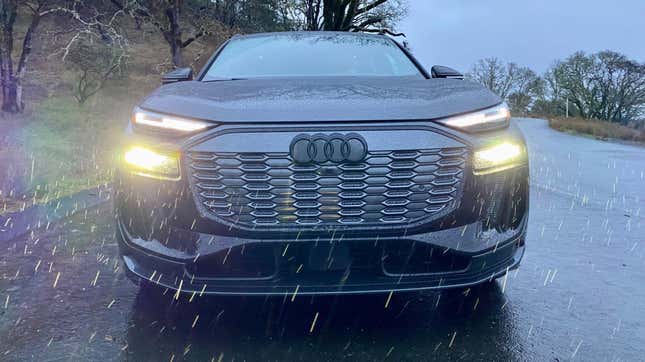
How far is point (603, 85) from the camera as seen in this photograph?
44656 millimetres

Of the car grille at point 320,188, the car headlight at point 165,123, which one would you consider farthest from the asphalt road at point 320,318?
the car headlight at point 165,123

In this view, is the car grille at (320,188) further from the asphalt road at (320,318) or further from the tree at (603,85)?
the tree at (603,85)

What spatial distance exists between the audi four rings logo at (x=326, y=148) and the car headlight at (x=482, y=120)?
40cm

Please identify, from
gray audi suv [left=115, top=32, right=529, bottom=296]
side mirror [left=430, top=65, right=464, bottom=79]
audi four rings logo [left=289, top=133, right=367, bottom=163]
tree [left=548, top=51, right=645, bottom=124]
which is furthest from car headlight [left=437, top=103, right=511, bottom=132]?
tree [left=548, top=51, right=645, bottom=124]

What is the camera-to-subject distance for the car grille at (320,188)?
2.12 m

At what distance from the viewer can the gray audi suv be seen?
2131mm

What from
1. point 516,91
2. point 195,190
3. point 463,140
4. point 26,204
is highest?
point 463,140

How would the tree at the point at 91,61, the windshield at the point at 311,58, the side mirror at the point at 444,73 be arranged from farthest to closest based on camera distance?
the tree at the point at 91,61 < the side mirror at the point at 444,73 < the windshield at the point at 311,58

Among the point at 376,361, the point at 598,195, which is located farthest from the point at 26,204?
the point at 598,195

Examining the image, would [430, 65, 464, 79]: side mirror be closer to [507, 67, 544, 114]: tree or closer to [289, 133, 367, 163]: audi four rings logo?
[289, 133, 367, 163]: audi four rings logo

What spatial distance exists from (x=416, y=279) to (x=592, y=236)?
277cm

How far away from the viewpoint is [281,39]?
4.06m

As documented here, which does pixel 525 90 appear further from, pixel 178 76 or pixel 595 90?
pixel 178 76

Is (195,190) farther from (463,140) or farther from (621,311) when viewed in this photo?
(621,311)
